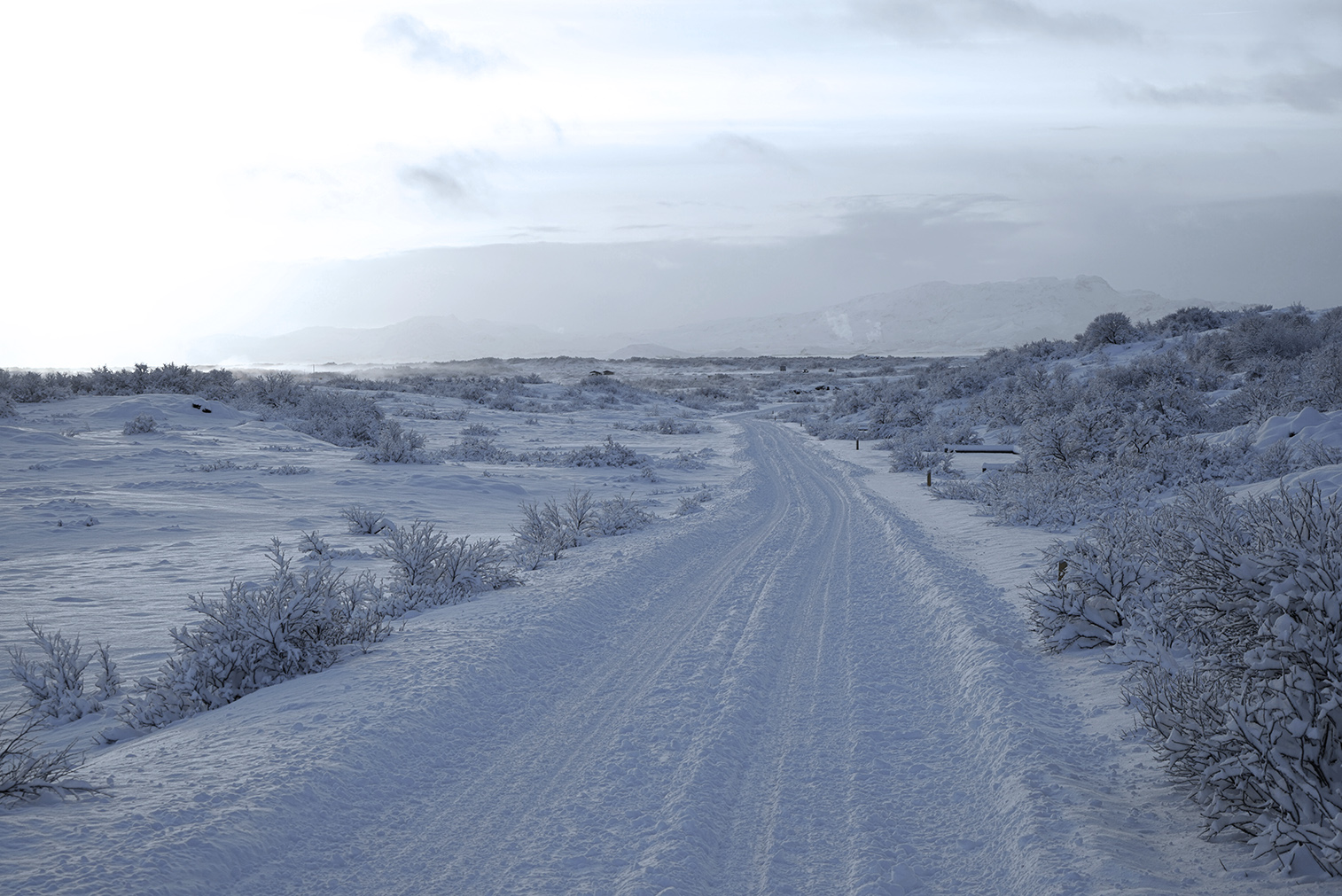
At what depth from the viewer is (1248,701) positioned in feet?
11.7

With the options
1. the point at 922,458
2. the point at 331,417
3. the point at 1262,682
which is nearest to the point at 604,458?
the point at 922,458

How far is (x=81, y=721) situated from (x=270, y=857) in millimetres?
2935

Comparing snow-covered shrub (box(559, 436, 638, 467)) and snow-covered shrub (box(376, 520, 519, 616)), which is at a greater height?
snow-covered shrub (box(559, 436, 638, 467))

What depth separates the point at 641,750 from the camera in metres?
4.90

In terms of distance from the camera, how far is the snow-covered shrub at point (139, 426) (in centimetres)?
2128

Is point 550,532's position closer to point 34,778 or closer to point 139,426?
point 34,778

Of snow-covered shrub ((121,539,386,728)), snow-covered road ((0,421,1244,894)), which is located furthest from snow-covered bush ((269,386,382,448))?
snow-covered road ((0,421,1244,894))

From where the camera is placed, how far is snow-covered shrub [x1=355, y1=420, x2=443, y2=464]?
19823 millimetres

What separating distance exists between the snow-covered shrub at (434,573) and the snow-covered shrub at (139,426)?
661 inches

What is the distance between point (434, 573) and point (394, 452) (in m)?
11.9

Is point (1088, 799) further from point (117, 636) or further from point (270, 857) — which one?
point (117, 636)

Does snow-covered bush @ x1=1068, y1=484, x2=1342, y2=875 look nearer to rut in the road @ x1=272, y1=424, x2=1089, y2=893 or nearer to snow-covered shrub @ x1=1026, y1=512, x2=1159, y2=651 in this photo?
rut in the road @ x1=272, y1=424, x2=1089, y2=893

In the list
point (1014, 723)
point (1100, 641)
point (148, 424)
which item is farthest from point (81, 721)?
point (148, 424)

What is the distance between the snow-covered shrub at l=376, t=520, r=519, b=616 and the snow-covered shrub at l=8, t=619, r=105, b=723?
2929 mm
